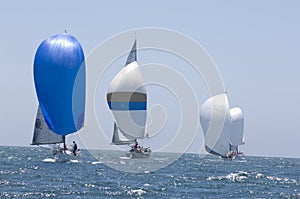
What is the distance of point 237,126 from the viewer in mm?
115625

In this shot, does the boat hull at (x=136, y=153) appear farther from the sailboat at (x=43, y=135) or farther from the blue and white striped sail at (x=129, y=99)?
the sailboat at (x=43, y=135)

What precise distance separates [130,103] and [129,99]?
51 cm

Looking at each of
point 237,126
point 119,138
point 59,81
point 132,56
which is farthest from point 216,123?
point 59,81

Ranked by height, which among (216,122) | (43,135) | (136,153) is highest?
(216,122)

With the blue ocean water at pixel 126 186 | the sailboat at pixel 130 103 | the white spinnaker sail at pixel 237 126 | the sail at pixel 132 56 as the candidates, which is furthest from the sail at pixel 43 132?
the white spinnaker sail at pixel 237 126

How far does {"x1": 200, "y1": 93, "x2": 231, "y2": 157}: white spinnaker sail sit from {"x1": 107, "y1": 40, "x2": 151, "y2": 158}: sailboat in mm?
16077

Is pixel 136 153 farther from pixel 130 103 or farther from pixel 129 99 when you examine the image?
pixel 129 99

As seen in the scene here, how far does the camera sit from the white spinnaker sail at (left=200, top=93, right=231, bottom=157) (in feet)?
302

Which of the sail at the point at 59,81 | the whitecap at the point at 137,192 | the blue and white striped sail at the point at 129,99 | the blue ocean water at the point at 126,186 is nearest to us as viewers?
the blue ocean water at the point at 126,186

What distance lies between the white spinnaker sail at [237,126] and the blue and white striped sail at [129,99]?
1584 inches

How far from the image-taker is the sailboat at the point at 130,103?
7275 centimetres

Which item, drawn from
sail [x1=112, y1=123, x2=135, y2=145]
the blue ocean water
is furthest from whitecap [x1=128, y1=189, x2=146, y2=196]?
sail [x1=112, y1=123, x2=135, y2=145]

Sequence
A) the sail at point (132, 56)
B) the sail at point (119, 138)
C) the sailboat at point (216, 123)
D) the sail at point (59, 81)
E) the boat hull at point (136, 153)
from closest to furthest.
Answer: the sail at point (59, 81) < the boat hull at point (136, 153) < the sail at point (132, 56) < the sail at point (119, 138) < the sailboat at point (216, 123)

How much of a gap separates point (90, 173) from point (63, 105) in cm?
1283
